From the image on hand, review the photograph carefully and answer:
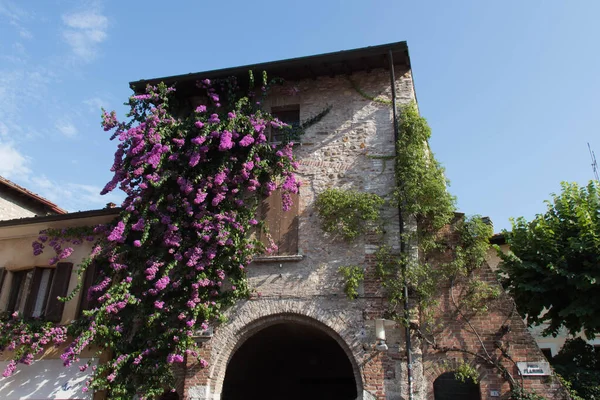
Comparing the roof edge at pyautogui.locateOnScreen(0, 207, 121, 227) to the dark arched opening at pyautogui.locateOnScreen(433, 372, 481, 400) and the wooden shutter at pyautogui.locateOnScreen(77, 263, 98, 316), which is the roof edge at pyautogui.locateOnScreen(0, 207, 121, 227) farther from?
the dark arched opening at pyautogui.locateOnScreen(433, 372, 481, 400)

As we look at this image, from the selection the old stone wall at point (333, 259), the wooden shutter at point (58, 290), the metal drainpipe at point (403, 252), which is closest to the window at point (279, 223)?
the old stone wall at point (333, 259)

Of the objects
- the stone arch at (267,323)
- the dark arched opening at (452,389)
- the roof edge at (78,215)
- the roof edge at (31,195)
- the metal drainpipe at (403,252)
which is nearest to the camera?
the metal drainpipe at (403,252)

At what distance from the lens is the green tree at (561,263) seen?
9812 mm

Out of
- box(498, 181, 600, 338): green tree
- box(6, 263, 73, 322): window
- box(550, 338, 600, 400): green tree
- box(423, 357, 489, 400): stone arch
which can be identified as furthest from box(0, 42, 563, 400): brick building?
box(498, 181, 600, 338): green tree

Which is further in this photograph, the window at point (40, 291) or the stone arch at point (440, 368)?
the window at point (40, 291)

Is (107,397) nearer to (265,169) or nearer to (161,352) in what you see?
(161,352)

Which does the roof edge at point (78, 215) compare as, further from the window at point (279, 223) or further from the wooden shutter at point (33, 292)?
the window at point (279, 223)

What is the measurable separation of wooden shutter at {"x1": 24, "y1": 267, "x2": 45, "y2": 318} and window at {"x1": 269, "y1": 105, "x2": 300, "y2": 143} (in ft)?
20.9

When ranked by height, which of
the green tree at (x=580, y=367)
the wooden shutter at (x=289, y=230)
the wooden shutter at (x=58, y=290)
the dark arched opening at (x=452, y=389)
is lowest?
the dark arched opening at (x=452, y=389)

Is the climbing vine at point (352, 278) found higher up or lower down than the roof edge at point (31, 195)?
lower down

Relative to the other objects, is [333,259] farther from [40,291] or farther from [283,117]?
[40,291]

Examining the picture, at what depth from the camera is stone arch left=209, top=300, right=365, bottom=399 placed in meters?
9.18

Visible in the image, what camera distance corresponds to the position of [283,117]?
1182cm

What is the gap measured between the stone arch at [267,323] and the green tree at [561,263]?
424 cm
